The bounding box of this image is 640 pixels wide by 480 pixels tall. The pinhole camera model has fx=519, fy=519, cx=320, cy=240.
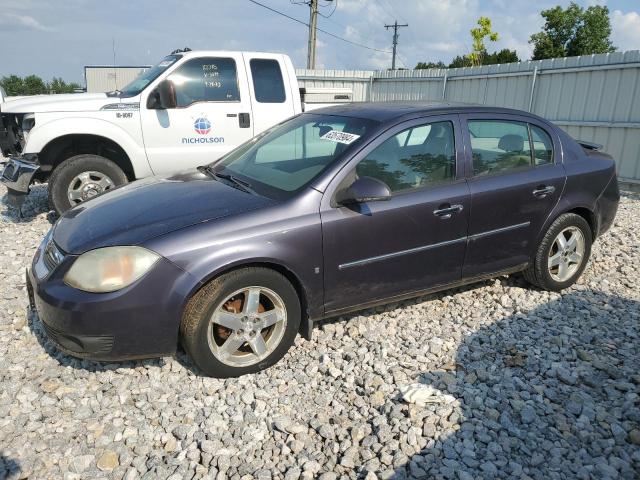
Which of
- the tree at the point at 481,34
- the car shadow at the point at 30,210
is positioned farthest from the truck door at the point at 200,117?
the tree at the point at 481,34

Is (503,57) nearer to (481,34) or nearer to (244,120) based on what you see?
(481,34)

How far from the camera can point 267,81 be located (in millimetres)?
6836

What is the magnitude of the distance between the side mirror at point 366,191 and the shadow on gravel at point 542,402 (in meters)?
1.18

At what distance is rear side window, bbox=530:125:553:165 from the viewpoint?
4.26m

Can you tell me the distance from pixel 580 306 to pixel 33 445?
4.05 m

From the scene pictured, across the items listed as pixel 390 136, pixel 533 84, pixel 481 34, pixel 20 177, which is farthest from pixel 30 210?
pixel 481 34

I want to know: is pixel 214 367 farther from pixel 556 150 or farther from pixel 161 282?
pixel 556 150

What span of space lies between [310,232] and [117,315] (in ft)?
3.95

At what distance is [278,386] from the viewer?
318 cm

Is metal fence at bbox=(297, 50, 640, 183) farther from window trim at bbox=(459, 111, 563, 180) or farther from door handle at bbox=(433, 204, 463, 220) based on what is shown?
door handle at bbox=(433, 204, 463, 220)

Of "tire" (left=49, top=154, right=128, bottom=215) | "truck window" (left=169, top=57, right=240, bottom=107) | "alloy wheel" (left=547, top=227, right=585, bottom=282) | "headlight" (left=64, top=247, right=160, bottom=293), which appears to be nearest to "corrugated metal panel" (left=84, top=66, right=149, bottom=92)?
"truck window" (left=169, top=57, right=240, bottom=107)

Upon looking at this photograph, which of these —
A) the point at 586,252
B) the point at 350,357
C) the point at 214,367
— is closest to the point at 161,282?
the point at 214,367

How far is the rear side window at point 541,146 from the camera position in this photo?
4262mm

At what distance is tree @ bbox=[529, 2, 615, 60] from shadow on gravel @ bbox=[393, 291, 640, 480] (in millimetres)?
31647
